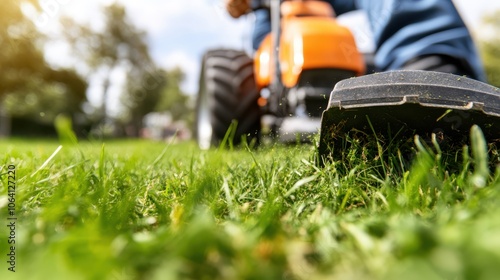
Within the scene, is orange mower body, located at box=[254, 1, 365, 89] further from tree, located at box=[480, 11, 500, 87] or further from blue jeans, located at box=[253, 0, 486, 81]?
tree, located at box=[480, 11, 500, 87]

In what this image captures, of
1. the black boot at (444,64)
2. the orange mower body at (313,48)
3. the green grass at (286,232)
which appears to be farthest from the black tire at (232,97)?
the green grass at (286,232)

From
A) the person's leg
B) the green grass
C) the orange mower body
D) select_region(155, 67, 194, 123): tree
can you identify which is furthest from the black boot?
select_region(155, 67, 194, 123): tree

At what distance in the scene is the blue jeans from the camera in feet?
6.42

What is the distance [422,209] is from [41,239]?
0.64m

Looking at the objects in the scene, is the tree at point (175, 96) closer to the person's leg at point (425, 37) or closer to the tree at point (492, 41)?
the tree at point (492, 41)

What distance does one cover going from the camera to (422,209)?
30.5 inches

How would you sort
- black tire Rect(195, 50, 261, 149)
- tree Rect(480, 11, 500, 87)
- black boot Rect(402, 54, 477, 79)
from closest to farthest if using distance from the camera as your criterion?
black boot Rect(402, 54, 477, 79)
black tire Rect(195, 50, 261, 149)
tree Rect(480, 11, 500, 87)

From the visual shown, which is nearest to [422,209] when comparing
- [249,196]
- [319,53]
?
[249,196]

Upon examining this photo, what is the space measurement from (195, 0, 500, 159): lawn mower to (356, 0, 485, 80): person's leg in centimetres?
20

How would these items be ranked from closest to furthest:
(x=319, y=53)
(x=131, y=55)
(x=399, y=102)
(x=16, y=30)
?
(x=399, y=102), (x=319, y=53), (x=16, y=30), (x=131, y=55)

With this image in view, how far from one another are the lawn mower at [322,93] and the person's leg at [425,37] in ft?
0.66

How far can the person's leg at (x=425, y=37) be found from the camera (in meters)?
1.93

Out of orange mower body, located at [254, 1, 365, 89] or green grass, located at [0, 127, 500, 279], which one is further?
orange mower body, located at [254, 1, 365, 89]

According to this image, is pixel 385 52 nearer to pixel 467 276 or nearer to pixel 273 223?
pixel 273 223
